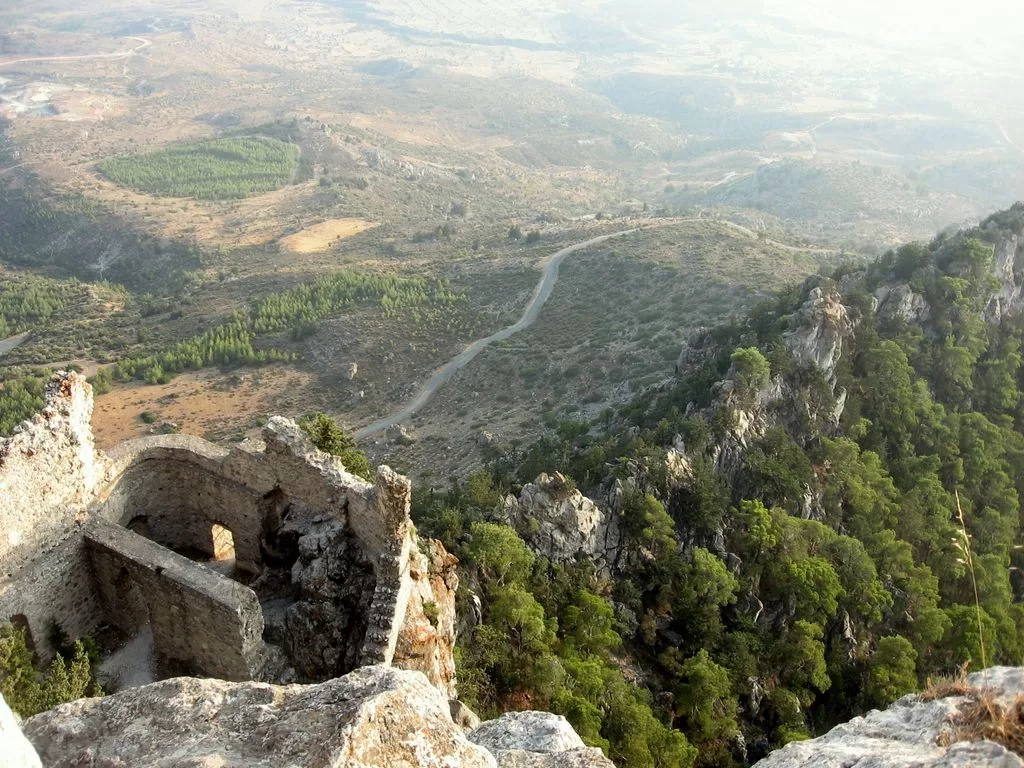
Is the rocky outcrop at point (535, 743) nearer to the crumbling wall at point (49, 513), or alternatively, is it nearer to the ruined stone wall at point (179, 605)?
the ruined stone wall at point (179, 605)

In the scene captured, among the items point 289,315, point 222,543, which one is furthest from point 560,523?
point 289,315

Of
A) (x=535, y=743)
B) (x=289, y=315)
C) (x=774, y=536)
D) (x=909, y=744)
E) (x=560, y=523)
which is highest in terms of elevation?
(x=909, y=744)

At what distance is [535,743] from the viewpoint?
1407 cm

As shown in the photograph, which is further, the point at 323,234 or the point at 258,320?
the point at 323,234

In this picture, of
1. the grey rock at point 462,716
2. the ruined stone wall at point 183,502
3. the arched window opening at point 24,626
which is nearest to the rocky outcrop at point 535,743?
the grey rock at point 462,716

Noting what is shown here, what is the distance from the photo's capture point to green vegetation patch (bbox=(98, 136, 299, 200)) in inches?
5369

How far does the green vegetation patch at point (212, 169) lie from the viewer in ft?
447

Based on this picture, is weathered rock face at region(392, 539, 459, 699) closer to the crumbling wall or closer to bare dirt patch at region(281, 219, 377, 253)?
the crumbling wall

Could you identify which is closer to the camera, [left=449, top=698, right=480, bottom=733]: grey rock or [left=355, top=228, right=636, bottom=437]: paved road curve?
[left=449, top=698, right=480, bottom=733]: grey rock

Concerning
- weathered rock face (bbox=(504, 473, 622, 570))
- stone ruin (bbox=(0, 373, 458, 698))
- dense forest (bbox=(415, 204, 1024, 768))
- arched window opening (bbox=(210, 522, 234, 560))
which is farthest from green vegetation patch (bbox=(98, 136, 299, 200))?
stone ruin (bbox=(0, 373, 458, 698))

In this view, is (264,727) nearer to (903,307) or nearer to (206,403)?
(903,307)

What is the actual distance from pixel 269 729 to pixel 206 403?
60.5 meters

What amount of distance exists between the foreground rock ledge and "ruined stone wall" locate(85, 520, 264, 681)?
4861 millimetres

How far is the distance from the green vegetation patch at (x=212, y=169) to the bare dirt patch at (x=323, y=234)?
2496 cm
